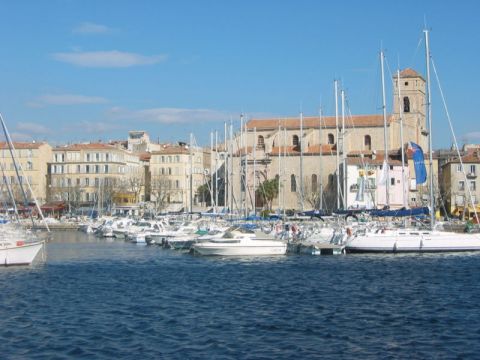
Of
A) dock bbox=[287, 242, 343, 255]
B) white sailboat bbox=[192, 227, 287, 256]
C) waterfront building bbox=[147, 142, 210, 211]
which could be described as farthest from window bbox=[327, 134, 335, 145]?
white sailboat bbox=[192, 227, 287, 256]

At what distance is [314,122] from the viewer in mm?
107938

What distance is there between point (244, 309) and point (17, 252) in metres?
→ 15.0

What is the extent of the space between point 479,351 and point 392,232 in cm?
2724

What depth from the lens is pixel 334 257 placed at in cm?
4647

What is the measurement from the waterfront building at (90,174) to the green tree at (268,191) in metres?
20.6

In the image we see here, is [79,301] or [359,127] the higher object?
[359,127]

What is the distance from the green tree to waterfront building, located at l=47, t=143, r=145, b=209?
810 inches

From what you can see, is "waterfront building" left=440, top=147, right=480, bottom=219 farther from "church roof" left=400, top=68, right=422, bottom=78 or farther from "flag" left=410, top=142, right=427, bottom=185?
"flag" left=410, top=142, right=427, bottom=185

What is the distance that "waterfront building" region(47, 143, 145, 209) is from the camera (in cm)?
11075

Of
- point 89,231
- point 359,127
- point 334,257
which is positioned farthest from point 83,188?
point 334,257

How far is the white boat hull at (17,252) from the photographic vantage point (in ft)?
124

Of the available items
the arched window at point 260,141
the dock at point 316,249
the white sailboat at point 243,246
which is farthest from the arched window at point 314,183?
the white sailboat at point 243,246

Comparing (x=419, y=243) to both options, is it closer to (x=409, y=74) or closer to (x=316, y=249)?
(x=316, y=249)

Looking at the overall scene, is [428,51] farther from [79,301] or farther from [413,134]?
[413,134]
